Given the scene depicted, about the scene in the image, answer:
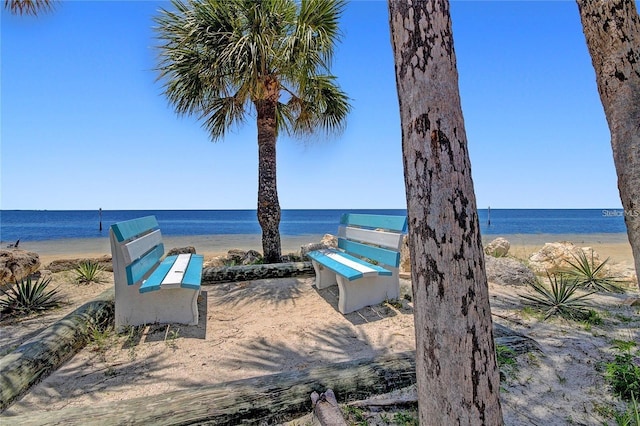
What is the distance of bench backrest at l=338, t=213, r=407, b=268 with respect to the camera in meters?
4.01

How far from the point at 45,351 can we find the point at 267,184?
15.3ft

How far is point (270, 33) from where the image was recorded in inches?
228

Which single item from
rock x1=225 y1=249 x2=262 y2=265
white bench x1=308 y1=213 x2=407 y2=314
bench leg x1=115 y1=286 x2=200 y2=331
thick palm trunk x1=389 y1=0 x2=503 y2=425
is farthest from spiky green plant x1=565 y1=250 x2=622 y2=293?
rock x1=225 y1=249 x2=262 y2=265

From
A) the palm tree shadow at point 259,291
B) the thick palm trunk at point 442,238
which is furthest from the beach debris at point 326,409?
the palm tree shadow at point 259,291

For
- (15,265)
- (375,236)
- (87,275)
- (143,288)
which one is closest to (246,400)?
(143,288)

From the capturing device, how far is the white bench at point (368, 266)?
3920 mm

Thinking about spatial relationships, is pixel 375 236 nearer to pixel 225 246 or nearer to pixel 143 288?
pixel 143 288

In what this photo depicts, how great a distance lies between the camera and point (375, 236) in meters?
4.37

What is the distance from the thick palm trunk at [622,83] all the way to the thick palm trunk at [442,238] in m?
1.42

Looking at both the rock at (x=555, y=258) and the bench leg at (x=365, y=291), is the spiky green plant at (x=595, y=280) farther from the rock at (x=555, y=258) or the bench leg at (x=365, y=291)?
the bench leg at (x=365, y=291)

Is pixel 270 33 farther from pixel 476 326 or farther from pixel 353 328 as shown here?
pixel 476 326

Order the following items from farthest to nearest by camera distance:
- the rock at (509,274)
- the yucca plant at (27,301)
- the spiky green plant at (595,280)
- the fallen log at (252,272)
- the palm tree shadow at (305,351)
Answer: the fallen log at (252,272) → the rock at (509,274) → the spiky green plant at (595,280) → the yucca plant at (27,301) → the palm tree shadow at (305,351)

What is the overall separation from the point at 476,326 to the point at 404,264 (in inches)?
203

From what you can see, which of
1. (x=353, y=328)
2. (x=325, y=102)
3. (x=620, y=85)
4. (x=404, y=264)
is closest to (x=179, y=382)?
(x=353, y=328)
